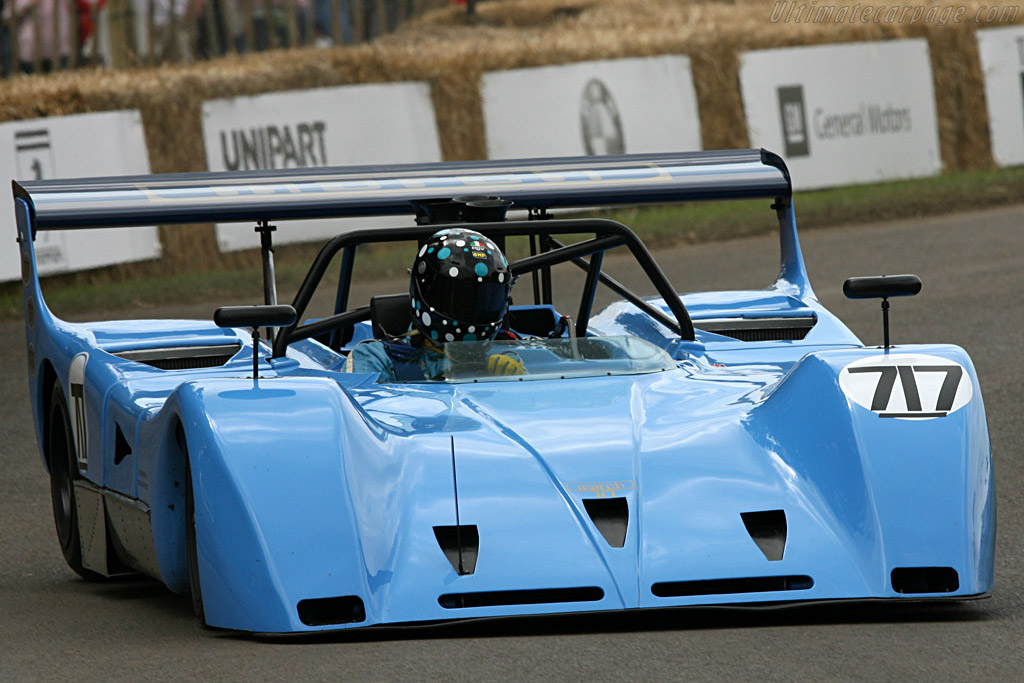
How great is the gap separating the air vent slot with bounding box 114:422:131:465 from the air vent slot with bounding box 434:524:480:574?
151cm

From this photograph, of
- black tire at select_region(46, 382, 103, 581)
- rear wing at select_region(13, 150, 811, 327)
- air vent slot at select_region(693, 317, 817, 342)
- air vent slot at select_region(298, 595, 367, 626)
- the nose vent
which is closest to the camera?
air vent slot at select_region(298, 595, 367, 626)

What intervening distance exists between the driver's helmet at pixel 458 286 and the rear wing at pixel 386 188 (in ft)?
3.01

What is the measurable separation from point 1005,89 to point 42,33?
36.3 ft

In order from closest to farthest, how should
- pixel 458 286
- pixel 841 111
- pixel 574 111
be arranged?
pixel 458 286 → pixel 574 111 → pixel 841 111

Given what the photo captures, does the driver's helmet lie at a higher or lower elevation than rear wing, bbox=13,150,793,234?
lower

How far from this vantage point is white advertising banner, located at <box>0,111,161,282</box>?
47.6 feet

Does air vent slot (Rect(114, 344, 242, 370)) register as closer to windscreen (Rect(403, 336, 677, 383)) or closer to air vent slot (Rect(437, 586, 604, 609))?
windscreen (Rect(403, 336, 677, 383))

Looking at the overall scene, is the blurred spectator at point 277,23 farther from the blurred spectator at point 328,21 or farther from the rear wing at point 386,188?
the rear wing at point 386,188

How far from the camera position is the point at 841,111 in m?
18.9

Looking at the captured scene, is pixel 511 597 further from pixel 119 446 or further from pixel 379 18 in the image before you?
pixel 379 18

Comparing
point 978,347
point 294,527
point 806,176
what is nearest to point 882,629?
point 294,527

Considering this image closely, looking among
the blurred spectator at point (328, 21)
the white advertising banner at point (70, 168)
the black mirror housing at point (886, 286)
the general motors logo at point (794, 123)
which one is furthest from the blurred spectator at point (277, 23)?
the black mirror housing at point (886, 286)

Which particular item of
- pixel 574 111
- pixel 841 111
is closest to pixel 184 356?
pixel 574 111

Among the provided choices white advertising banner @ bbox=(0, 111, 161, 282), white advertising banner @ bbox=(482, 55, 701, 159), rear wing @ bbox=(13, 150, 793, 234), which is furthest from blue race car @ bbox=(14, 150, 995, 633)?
white advertising banner @ bbox=(482, 55, 701, 159)
